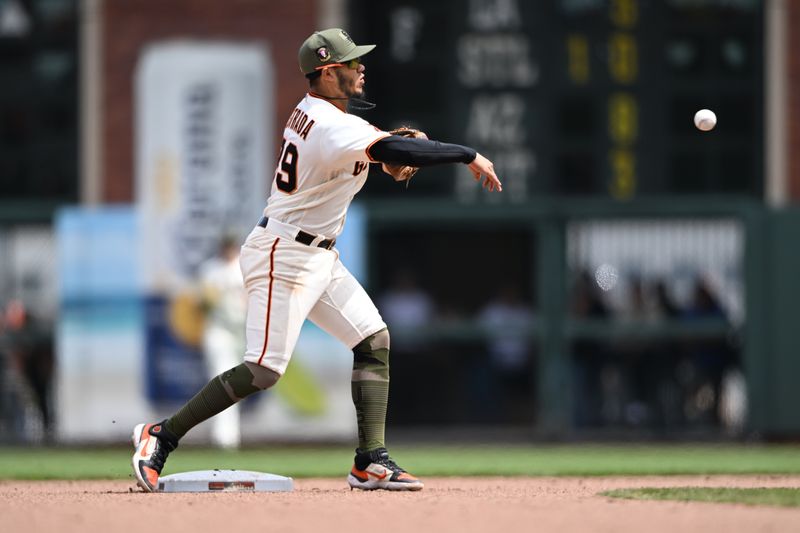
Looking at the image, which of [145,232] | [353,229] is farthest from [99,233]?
[353,229]

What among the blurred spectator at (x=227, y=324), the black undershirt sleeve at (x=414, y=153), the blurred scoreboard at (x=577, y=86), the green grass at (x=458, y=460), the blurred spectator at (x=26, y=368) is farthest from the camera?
the blurred spectator at (x=26, y=368)

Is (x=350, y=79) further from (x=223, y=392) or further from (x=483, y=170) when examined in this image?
(x=223, y=392)

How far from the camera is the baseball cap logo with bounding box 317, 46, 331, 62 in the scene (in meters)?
7.65

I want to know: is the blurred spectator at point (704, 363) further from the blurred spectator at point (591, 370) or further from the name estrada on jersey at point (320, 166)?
the name estrada on jersey at point (320, 166)

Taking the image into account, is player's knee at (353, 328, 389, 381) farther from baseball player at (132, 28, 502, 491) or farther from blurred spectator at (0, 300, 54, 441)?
blurred spectator at (0, 300, 54, 441)

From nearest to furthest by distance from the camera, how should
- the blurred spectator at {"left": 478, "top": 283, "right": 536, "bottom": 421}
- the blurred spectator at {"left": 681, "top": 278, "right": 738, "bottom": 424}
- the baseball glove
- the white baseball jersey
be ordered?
1. the white baseball jersey
2. the baseball glove
3. the blurred spectator at {"left": 681, "top": 278, "right": 738, "bottom": 424}
4. the blurred spectator at {"left": 478, "top": 283, "right": 536, "bottom": 421}

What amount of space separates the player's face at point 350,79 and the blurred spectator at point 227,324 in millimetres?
5839

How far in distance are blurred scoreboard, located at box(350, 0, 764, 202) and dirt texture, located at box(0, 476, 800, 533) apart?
700 cm

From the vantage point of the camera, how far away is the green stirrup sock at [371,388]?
778 centimetres

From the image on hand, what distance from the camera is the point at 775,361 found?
14.5m

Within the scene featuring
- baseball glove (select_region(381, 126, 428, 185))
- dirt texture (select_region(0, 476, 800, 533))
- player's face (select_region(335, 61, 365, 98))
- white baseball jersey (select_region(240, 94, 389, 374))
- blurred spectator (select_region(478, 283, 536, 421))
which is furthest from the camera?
blurred spectator (select_region(478, 283, 536, 421))

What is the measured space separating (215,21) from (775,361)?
602 cm

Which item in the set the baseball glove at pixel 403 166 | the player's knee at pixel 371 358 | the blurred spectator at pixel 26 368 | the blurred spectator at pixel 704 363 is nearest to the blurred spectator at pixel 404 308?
the blurred spectator at pixel 704 363

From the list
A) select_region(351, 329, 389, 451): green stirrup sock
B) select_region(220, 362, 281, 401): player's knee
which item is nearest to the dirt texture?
select_region(351, 329, 389, 451): green stirrup sock
